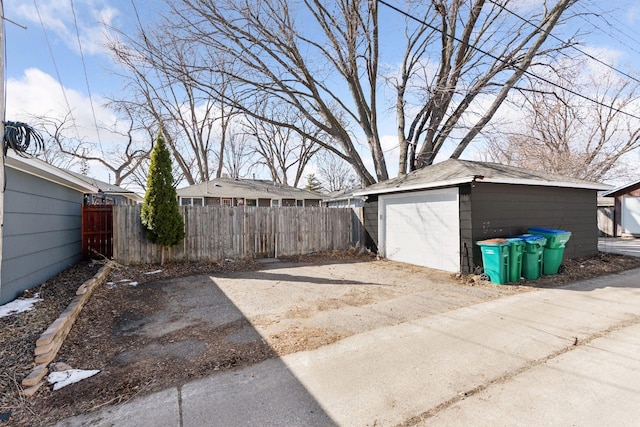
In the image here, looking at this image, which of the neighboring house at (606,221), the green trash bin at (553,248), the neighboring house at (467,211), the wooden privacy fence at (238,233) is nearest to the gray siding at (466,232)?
the neighboring house at (467,211)

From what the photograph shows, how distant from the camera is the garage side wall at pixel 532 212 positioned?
668 centimetres

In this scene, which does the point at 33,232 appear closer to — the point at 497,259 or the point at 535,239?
the point at 497,259

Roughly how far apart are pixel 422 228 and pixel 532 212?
2.71 metres

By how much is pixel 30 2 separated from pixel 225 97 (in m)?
6.10

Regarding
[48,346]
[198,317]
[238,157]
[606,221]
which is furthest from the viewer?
[238,157]

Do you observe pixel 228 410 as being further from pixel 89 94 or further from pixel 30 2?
pixel 89 94

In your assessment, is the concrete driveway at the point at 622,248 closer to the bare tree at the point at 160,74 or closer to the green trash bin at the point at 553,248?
the green trash bin at the point at 553,248

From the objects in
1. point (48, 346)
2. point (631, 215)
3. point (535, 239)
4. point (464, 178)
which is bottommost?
point (48, 346)

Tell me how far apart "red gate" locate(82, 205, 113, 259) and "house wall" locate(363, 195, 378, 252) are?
7.70 meters

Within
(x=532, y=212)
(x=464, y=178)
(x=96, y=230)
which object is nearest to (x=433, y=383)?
(x=464, y=178)

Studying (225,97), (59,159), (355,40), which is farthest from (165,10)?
(59,159)

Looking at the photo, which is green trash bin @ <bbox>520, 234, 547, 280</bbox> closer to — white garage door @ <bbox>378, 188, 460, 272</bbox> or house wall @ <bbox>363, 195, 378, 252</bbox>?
white garage door @ <bbox>378, 188, 460, 272</bbox>

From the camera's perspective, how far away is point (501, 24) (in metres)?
11.2

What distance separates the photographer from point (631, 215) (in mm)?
15422
